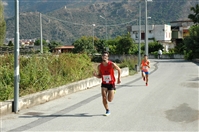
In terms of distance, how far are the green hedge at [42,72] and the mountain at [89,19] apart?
5546 centimetres

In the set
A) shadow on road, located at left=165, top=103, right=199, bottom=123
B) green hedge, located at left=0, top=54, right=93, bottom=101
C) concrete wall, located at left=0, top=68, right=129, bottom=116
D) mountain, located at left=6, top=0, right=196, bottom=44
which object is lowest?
shadow on road, located at left=165, top=103, right=199, bottom=123

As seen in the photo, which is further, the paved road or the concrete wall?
the concrete wall

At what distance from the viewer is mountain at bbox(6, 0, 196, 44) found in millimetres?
118762

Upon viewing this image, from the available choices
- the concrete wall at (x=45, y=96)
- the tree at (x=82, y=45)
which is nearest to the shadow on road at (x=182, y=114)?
the concrete wall at (x=45, y=96)

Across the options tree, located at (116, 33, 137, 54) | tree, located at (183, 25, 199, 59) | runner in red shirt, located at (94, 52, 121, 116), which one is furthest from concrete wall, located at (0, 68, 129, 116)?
tree, located at (116, 33, 137, 54)

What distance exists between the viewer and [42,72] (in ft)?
42.2

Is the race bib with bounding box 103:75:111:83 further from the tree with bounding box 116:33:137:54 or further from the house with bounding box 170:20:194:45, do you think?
the house with bounding box 170:20:194:45

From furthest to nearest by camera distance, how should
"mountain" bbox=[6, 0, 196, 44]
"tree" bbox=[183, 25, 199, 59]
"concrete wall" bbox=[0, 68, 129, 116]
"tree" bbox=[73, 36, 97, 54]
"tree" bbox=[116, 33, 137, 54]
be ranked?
"mountain" bbox=[6, 0, 196, 44], "tree" bbox=[73, 36, 97, 54], "tree" bbox=[116, 33, 137, 54], "tree" bbox=[183, 25, 199, 59], "concrete wall" bbox=[0, 68, 129, 116]

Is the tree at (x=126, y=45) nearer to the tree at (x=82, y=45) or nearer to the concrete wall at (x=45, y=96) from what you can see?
the tree at (x=82, y=45)

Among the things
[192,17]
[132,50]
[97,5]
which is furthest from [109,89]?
[97,5]

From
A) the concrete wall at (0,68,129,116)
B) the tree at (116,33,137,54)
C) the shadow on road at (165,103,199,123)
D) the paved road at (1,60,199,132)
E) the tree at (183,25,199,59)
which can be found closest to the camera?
the paved road at (1,60,199,132)

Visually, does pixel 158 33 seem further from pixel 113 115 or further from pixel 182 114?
pixel 113 115

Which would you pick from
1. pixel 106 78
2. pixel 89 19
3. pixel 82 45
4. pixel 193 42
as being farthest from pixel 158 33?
pixel 106 78

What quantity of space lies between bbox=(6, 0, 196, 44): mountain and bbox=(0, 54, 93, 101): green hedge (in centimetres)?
5546
